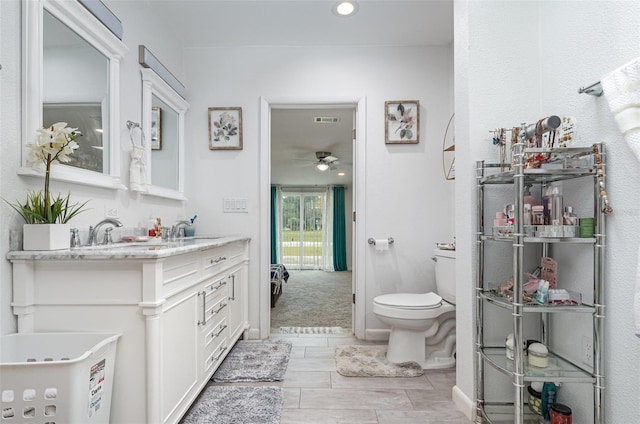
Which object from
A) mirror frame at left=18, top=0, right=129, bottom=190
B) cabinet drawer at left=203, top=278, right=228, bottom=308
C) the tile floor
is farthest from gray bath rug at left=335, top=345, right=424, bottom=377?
mirror frame at left=18, top=0, right=129, bottom=190

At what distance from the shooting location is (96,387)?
118 centimetres

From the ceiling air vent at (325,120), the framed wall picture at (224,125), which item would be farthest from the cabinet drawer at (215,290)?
the ceiling air vent at (325,120)

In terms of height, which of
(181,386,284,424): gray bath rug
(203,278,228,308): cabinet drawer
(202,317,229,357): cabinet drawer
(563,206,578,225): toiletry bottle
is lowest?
(181,386,284,424): gray bath rug

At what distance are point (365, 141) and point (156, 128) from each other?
168 centimetres

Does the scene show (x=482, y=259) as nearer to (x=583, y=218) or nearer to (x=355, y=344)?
(x=583, y=218)

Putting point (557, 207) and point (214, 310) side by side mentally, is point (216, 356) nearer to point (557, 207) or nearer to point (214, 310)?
point (214, 310)

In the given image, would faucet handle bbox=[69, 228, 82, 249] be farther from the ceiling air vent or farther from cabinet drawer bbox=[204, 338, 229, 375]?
the ceiling air vent

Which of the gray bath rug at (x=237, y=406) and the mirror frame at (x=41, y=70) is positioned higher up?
the mirror frame at (x=41, y=70)

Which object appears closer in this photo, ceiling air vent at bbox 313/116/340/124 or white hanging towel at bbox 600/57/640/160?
white hanging towel at bbox 600/57/640/160

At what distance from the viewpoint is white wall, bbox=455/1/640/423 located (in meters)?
1.25

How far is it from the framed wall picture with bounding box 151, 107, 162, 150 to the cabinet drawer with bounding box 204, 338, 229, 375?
4.89 feet

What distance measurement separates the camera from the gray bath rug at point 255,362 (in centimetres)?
213

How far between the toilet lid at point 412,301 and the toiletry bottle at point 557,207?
106cm

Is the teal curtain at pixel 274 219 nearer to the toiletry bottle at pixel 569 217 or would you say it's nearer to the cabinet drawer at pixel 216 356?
the cabinet drawer at pixel 216 356
